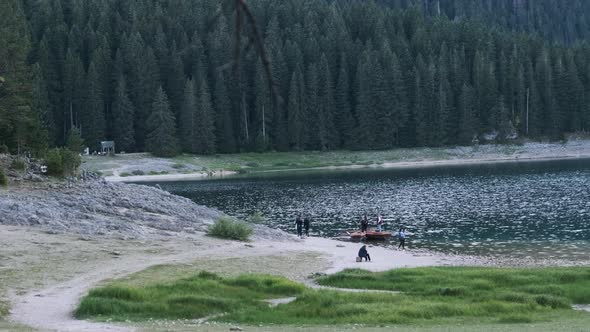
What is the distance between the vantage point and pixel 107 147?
113500 millimetres

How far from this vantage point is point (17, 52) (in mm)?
61375

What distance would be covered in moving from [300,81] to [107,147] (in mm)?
34075

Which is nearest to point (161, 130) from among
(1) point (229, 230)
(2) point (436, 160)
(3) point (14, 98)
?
(2) point (436, 160)

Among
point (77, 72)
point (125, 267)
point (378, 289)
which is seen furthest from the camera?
point (77, 72)

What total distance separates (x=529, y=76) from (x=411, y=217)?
90.9m

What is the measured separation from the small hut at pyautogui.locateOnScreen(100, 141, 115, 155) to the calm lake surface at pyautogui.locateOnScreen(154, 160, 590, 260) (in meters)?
19.9

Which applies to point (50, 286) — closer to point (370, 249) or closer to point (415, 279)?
point (415, 279)

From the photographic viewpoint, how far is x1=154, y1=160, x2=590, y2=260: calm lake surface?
48203 mm

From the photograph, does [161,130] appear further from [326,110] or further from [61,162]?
[61,162]

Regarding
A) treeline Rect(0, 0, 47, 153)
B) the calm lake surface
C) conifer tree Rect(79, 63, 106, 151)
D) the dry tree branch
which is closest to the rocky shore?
the calm lake surface

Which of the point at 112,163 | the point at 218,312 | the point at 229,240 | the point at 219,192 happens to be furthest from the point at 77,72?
the point at 218,312

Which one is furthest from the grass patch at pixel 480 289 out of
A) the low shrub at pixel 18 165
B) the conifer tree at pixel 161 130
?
the conifer tree at pixel 161 130

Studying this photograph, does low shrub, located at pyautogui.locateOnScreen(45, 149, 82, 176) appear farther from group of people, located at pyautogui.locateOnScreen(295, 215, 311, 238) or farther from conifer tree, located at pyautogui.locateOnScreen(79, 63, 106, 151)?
conifer tree, located at pyautogui.locateOnScreen(79, 63, 106, 151)

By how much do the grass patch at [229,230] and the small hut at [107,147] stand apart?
70720mm
